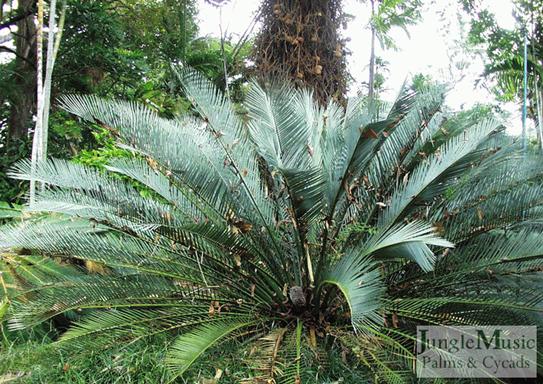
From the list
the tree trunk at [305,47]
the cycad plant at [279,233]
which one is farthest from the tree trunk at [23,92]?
the cycad plant at [279,233]

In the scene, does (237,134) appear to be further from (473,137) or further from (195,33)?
(195,33)

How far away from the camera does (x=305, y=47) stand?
616 centimetres

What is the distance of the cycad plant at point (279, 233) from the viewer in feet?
11.5

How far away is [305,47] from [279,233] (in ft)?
9.68

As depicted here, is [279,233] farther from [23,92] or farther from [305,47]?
[23,92]

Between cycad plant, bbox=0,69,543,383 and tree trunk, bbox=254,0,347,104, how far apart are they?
74.8 inches

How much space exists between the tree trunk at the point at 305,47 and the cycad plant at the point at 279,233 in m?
1.90

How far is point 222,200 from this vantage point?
382cm

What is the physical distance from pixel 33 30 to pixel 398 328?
8285mm

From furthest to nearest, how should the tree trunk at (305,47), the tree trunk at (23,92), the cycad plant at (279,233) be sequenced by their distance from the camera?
the tree trunk at (23,92), the tree trunk at (305,47), the cycad plant at (279,233)

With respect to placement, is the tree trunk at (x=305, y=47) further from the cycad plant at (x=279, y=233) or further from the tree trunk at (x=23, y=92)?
the tree trunk at (x=23, y=92)

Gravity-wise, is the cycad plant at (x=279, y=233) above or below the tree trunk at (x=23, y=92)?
below

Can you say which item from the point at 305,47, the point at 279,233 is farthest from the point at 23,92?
the point at 279,233

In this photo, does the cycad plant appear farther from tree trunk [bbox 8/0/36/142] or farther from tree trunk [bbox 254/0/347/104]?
tree trunk [bbox 8/0/36/142]
